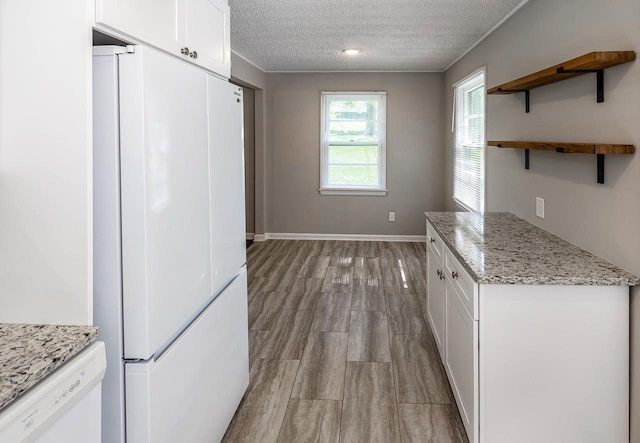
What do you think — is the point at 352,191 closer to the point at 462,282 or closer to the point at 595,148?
the point at 462,282

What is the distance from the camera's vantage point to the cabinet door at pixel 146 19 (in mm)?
1353

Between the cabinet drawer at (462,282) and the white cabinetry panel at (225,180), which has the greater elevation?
the white cabinetry panel at (225,180)

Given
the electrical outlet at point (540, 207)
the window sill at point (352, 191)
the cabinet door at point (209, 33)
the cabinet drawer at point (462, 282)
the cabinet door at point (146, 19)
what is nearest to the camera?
the cabinet door at point (146, 19)

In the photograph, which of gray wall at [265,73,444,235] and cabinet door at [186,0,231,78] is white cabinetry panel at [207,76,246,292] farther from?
gray wall at [265,73,444,235]

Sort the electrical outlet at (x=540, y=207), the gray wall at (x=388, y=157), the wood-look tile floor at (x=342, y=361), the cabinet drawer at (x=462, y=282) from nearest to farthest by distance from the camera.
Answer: the cabinet drawer at (x=462, y=282) → the wood-look tile floor at (x=342, y=361) → the electrical outlet at (x=540, y=207) → the gray wall at (x=388, y=157)

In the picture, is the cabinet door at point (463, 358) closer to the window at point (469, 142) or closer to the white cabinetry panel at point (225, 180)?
the white cabinetry panel at point (225, 180)

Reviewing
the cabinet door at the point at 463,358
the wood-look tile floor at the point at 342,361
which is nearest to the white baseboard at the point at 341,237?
the wood-look tile floor at the point at 342,361

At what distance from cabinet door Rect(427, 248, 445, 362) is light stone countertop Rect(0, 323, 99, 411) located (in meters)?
2.11

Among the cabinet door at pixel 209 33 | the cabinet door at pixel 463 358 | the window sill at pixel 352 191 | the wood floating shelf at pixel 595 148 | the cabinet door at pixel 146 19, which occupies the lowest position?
the cabinet door at pixel 463 358

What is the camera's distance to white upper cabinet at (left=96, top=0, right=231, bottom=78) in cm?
140

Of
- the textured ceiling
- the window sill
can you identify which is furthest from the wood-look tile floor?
the textured ceiling

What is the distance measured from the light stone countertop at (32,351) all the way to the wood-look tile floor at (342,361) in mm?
1296

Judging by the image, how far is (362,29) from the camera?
4.39 metres

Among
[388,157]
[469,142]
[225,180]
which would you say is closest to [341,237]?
[388,157]
